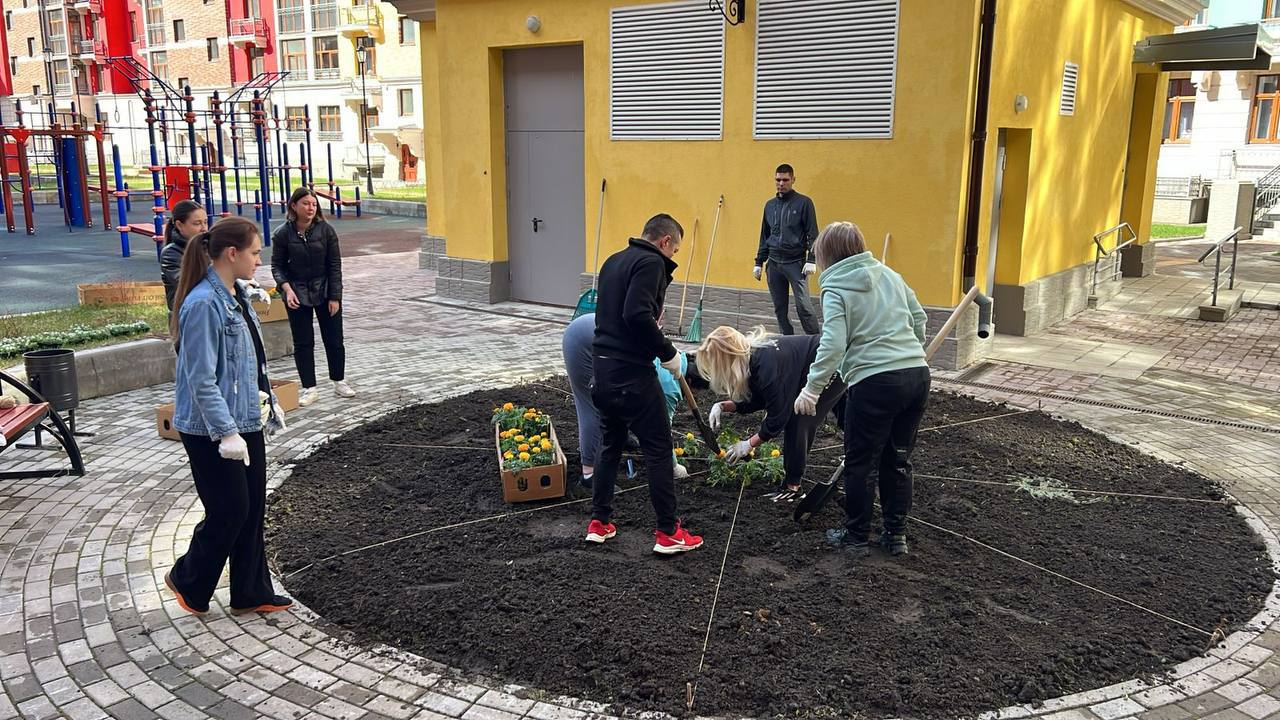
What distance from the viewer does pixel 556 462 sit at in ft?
19.2

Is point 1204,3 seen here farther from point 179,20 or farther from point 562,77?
point 179,20

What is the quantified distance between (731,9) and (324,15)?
49.8m

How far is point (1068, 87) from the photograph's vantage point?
38.1 ft

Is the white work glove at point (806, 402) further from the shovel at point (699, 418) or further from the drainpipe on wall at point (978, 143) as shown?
the drainpipe on wall at point (978, 143)

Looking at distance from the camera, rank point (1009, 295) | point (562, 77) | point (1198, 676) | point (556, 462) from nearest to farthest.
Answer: point (1198, 676), point (556, 462), point (1009, 295), point (562, 77)

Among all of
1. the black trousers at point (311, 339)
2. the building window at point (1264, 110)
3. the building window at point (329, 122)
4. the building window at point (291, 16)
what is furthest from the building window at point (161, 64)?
the black trousers at point (311, 339)

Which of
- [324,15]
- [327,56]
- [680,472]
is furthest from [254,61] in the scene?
[680,472]

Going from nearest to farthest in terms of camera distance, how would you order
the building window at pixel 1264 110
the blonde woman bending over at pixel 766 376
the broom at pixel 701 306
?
the blonde woman bending over at pixel 766 376
the broom at pixel 701 306
the building window at pixel 1264 110

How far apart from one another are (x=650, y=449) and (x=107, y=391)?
19.8 ft

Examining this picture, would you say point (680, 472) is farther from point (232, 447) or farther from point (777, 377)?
point (232, 447)

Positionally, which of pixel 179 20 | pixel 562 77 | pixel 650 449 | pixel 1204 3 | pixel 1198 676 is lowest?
pixel 1198 676

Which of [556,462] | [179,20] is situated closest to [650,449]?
[556,462]

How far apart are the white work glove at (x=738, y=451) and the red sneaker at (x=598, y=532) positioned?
3.55 ft

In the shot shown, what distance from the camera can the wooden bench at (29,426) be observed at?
5719 mm
